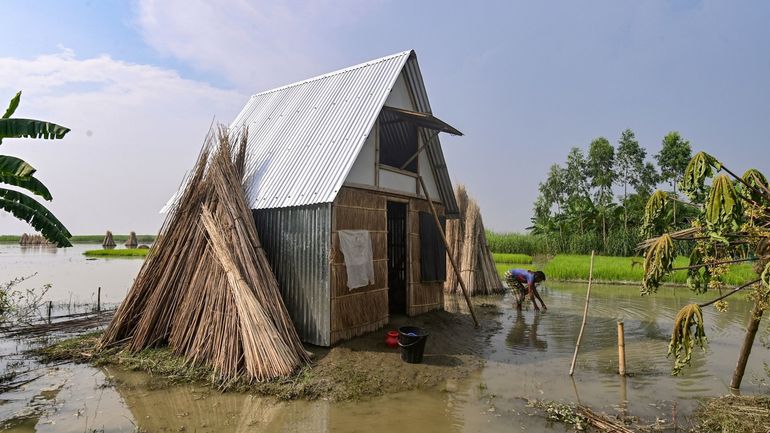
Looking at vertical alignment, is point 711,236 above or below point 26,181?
below

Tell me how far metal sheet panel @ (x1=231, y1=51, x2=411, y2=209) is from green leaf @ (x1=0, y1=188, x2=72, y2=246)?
113 inches

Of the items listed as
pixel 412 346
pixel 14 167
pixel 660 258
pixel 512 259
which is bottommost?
A: pixel 412 346

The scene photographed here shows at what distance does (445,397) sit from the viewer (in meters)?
5.34

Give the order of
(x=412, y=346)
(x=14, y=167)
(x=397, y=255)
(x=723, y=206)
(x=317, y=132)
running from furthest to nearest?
(x=397, y=255)
(x=317, y=132)
(x=412, y=346)
(x=14, y=167)
(x=723, y=206)

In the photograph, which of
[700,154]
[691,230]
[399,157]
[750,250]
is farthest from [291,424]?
[399,157]

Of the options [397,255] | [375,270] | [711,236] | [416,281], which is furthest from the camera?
[397,255]

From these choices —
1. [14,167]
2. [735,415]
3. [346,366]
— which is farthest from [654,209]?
[14,167]

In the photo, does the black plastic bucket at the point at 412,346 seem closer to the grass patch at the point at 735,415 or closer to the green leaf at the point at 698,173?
the grass patch at the point at 735,415

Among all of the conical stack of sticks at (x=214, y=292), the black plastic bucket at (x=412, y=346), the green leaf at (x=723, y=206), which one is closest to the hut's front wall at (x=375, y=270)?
the conical stack of sticks at (x=214, y=292)

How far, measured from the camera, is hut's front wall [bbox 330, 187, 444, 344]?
6.78m

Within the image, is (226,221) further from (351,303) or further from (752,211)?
(752,211)

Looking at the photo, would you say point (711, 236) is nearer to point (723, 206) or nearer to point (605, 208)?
point (723, 206)

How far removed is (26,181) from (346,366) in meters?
5.14

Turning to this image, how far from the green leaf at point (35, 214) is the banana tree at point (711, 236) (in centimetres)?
767
